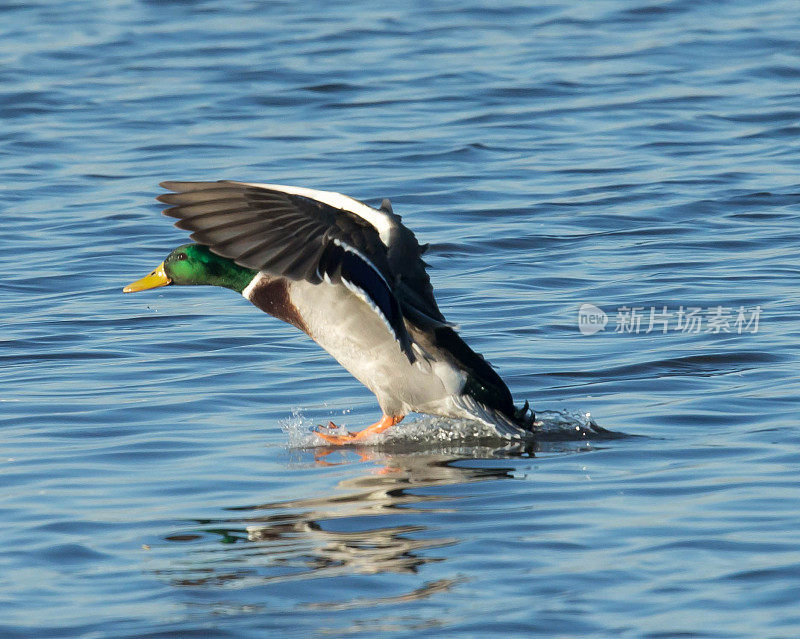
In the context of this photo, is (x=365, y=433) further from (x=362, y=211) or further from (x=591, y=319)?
(x=591, y=319)

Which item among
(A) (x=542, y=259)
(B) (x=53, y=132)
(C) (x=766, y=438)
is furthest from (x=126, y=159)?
(C) (x=766, y=438)

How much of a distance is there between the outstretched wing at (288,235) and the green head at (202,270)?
75cm

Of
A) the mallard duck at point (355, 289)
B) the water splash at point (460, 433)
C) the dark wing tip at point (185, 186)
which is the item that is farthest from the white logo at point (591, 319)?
the dark wing tip at point (185, 186)

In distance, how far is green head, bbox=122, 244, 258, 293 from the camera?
6.93 m

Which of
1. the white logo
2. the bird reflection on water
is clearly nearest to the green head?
the bird reflection on water

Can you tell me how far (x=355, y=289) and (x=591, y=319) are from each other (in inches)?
111

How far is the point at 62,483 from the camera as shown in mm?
5996

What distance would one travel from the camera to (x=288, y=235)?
6.00 m

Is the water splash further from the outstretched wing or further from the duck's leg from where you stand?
the outstretched wing

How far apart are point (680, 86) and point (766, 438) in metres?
9.85

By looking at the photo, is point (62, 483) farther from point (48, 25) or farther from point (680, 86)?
point (48, 25)

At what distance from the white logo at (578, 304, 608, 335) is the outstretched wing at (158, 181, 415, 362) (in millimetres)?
2253

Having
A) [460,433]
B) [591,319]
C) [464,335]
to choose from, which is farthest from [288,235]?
[591,319]

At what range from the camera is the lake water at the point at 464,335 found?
477 cm
